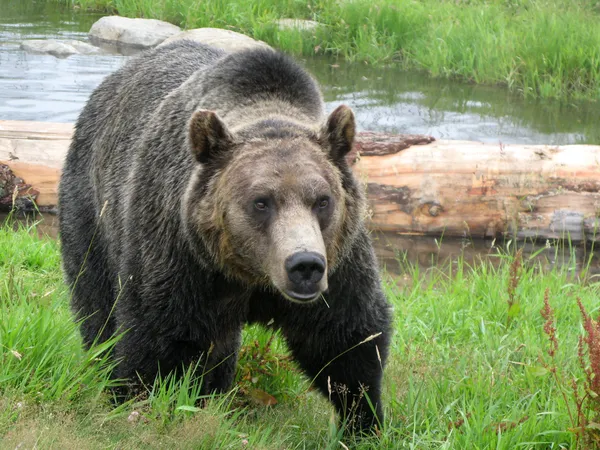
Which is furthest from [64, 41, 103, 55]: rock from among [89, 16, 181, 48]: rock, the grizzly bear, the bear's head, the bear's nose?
the bear's nose

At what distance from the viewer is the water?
1217 cm

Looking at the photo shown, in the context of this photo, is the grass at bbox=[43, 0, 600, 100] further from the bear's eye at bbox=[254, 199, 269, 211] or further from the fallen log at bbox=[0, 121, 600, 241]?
the bear's eye at bbox=[254, 199, 269, 211]

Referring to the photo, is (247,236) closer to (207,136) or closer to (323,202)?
(323,202)

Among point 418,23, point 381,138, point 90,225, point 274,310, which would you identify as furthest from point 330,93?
point 274,310

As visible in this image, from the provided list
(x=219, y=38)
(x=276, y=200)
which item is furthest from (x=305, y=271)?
(x=219, y=38)

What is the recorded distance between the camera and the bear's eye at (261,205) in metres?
3.84

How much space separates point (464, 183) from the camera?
837cm

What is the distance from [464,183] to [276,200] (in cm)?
484

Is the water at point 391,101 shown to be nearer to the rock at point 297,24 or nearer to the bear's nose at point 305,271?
the rock at point 297,24

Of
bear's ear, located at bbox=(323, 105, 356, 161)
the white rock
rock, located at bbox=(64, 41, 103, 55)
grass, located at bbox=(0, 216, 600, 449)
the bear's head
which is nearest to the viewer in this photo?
the bear's head

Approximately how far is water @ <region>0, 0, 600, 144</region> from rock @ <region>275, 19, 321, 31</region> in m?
0.65

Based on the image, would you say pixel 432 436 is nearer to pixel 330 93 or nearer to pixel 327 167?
pixel 327 167

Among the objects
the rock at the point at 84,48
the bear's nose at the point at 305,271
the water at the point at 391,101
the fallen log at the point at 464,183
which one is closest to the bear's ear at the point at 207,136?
the bear's nose at the point at 305,271

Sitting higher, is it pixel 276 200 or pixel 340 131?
pixel 340 131
